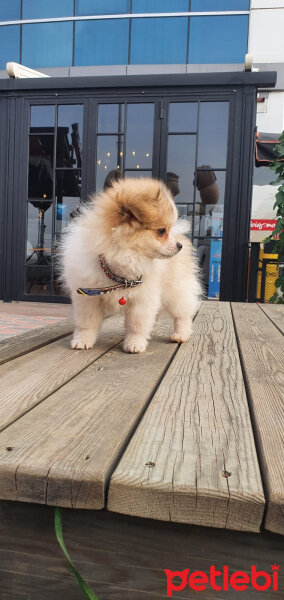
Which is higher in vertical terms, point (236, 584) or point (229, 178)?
point (229, 178)

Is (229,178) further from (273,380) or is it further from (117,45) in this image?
(117,45)

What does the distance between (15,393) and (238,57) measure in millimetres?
10966

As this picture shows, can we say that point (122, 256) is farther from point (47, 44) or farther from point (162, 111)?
point (47, 44)

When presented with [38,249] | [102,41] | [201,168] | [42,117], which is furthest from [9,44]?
[201,168]

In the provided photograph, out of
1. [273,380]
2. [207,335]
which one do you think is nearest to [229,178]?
[207,335]

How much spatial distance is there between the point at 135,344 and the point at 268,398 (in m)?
0.75

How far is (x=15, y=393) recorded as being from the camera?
1188 millimetres

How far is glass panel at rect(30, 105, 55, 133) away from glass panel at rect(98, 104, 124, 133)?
634 mm

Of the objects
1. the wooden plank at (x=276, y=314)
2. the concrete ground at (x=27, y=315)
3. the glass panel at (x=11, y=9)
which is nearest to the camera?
the wooden plank at (x=276, y=314)

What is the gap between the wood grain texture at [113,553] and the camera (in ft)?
2.46

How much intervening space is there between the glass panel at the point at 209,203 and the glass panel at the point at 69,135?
1.58 metres

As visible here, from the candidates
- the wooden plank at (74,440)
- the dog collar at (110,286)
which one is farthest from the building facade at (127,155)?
the wooden plank at (74,440)

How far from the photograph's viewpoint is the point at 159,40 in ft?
34.3

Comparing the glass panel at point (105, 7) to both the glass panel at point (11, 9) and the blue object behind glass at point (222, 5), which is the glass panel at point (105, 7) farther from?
the blue object behind glass at point (222, 5)
